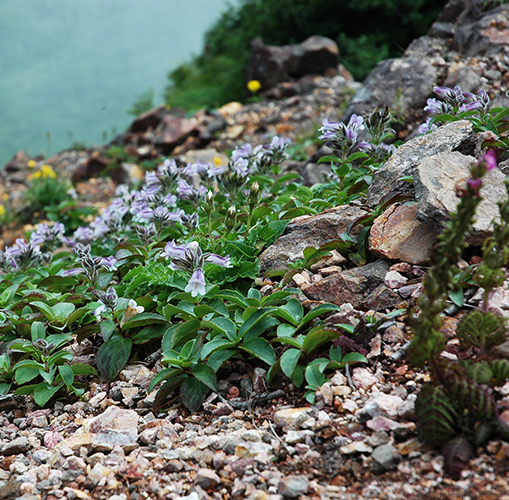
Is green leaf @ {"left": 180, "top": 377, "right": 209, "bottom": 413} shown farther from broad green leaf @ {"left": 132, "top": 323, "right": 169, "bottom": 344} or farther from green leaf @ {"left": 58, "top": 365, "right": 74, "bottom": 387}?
green leaf @ {"left": 58, "top": 365, "right": 74, "bottom": 387}

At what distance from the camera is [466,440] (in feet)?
5.87

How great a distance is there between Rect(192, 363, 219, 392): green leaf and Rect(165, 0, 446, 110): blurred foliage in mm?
9235

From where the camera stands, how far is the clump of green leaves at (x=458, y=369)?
1.74m

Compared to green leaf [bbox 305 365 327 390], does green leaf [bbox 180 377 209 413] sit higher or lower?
lower

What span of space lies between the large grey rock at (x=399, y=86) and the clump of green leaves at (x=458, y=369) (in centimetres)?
403

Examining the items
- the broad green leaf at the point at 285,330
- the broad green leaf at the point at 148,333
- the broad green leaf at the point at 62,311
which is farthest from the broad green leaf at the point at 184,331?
the broad green leaf at the point at 62,311

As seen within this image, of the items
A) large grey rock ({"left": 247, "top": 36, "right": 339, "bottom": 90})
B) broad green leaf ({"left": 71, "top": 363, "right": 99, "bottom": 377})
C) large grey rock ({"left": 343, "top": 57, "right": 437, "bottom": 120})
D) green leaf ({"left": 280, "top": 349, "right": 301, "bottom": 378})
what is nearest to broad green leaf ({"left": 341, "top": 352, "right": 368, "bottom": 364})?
green leaf ({"left": 280, "top": 349, "right": 301, "bottom": 378})

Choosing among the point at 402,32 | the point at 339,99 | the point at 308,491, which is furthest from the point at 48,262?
the point at 402,32

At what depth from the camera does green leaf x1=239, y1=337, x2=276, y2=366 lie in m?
2.53

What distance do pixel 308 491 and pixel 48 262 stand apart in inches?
132

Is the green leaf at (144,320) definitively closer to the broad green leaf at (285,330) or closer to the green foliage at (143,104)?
the broad green leaf at (285,330)

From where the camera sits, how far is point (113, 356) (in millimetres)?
2949

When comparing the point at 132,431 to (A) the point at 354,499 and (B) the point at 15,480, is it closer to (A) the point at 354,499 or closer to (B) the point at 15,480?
(B) the point at 15,480

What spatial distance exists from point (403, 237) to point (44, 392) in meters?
2.17
